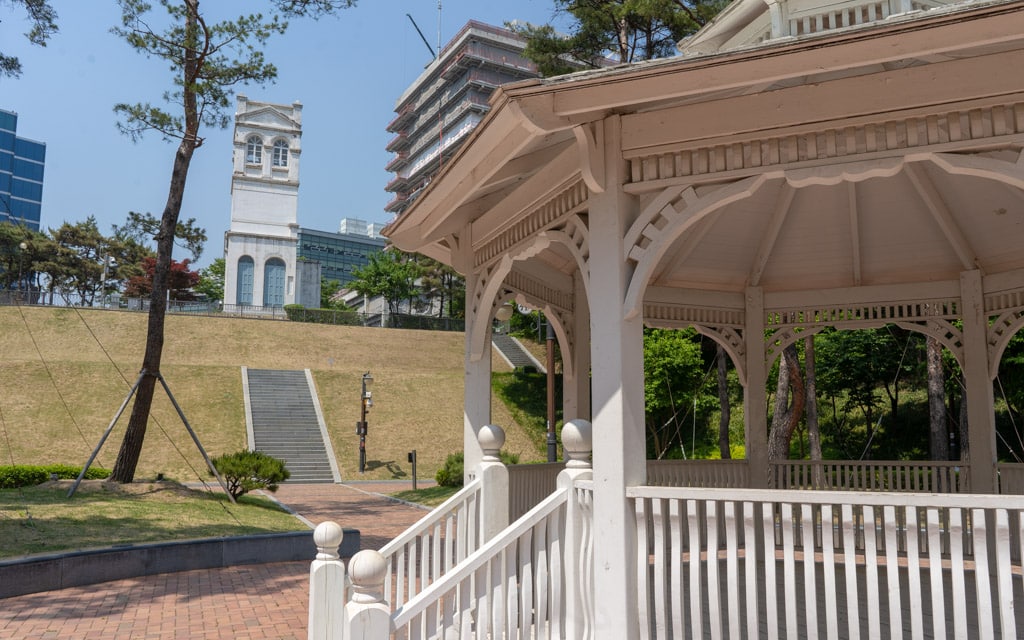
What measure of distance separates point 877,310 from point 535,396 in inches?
1163

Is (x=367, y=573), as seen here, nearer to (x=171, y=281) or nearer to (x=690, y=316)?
(x=690, y=316)

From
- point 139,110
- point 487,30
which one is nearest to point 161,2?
point 139,110

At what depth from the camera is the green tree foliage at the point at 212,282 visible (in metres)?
77.2

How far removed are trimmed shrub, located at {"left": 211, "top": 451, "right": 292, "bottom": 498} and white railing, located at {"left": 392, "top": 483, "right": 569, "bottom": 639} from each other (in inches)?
461

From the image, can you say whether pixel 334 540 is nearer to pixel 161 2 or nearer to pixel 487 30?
pixel 161 2

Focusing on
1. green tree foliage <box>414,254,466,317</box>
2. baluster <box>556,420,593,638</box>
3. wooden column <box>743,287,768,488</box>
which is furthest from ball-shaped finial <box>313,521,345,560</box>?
green tree foliage <box>414,254,466,317</box>

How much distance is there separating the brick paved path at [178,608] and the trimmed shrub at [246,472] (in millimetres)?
5720

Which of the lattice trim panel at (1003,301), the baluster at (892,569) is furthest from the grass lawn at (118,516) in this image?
the lattice trim panel at (1003,301)

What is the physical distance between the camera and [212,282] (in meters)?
79.9

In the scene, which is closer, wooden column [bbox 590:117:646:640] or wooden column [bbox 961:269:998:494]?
wooden column [bbox 590:117:646:640]

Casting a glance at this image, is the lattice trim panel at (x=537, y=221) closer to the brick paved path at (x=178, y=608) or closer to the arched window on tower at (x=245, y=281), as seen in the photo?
the brick paved path at (x=178, y=608)

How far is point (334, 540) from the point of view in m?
4.41

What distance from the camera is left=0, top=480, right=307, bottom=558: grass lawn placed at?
9578 mm

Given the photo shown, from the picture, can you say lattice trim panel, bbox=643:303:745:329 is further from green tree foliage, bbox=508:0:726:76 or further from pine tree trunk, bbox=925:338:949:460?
pine tree trunk, bbox=925:338:949:460
